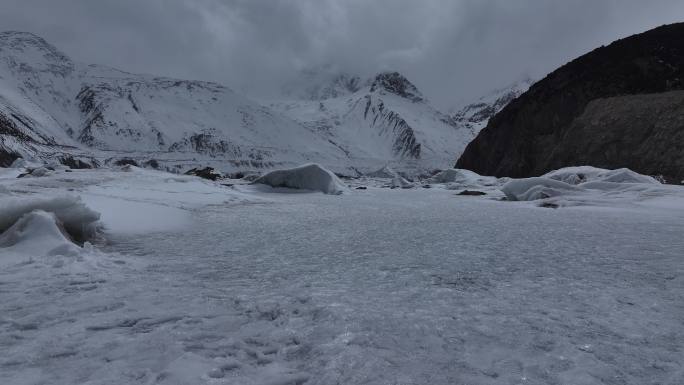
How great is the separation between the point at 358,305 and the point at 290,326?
2.79 ft

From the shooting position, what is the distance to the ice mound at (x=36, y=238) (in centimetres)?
615

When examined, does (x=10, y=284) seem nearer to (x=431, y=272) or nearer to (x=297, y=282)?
(x=297, y=282)

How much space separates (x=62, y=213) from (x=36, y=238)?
1550 mm

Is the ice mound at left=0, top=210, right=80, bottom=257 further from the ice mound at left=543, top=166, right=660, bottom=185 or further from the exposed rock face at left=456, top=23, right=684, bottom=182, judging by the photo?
the exposed rock face at left=456, top=23, right=684, bottom=182

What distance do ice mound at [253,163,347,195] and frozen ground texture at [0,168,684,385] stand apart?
22560 mm

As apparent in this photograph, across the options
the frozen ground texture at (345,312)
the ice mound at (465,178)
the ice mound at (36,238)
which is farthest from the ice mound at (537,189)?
the ice mound at (465,178)

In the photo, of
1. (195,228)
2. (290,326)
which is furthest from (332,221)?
(290,326)

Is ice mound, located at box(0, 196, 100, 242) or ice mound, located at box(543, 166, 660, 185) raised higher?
ice mound, located at box(543, 166, 660, 185)

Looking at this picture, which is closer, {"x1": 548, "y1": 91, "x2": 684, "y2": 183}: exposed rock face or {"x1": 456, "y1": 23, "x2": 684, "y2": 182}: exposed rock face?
{"x1": 548, "y1": 91, "x2": 684, "y2": 183}: exposed rock face

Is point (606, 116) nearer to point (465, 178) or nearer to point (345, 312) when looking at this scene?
point (465, 178)

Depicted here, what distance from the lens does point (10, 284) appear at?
4855 millimetres

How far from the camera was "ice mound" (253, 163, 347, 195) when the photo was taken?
31.2 meters

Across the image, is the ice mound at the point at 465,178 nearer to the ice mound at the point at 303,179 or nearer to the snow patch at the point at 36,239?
the ice mound at the point at 303,179

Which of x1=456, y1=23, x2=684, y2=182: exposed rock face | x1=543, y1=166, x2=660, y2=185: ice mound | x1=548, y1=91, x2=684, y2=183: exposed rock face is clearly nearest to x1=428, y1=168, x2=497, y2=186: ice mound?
x1=456, y1=23, x2=684, y2=182: exposed rock face
